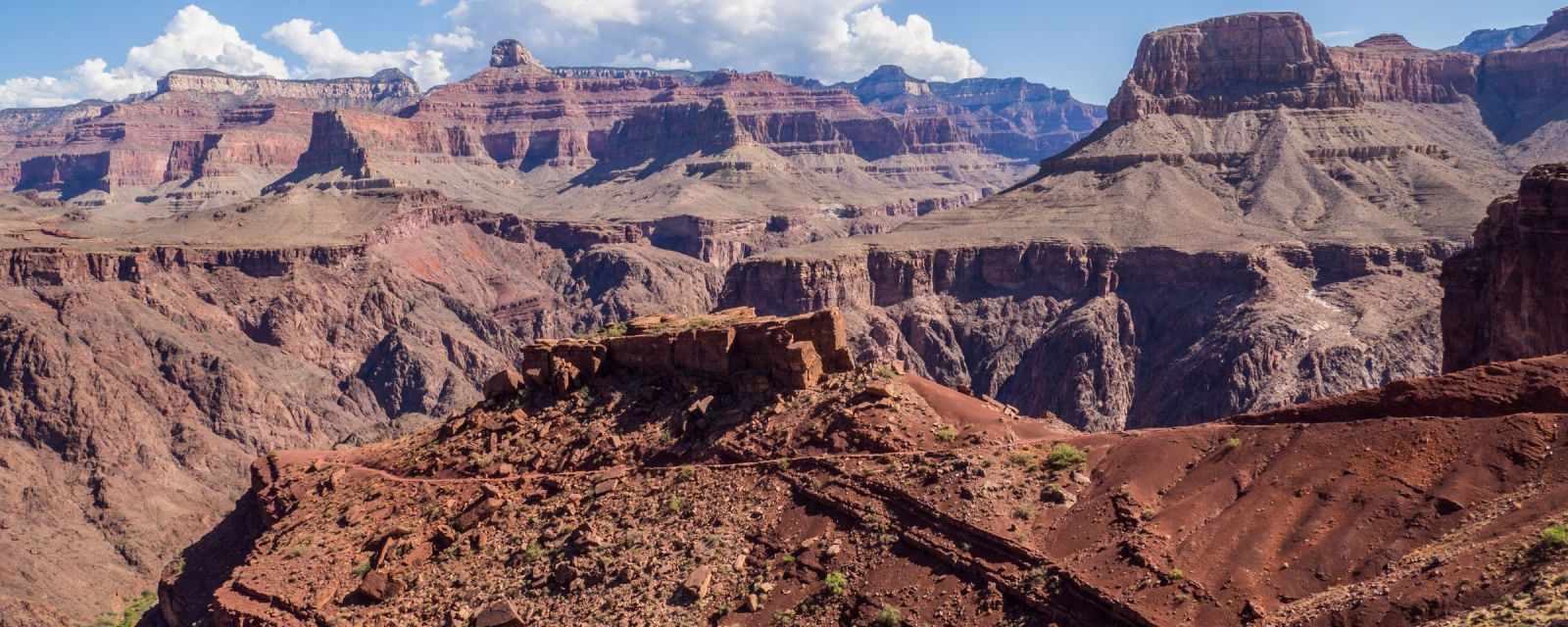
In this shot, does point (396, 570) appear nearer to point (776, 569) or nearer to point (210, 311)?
point (776, 569)

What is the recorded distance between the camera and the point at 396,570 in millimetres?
35188

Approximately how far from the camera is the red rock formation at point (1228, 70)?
170m

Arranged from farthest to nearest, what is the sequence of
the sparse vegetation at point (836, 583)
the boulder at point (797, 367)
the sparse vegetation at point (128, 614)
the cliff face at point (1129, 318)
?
the cliff face at point (1129, 318) → the sparse vegetation at point (128, 614) → the boulder at point (797, 367) → the sparse vegetation at point (836, 583)

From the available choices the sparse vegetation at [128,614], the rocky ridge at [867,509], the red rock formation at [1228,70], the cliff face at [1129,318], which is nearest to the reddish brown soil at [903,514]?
the rocky ridge at [867,509]

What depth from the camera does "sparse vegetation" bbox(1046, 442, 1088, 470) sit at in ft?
105

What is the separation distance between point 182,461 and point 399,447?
7786cm

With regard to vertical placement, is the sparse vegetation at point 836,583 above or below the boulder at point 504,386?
below

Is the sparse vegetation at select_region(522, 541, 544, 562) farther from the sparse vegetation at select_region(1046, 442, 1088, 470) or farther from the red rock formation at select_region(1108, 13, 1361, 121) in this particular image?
the red rock formation at select_region(1108, 13, 1361, 121)

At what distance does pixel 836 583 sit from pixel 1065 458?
24.1 feet

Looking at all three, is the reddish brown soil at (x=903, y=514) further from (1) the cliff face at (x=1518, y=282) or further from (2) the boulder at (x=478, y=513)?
(1) the cliff face at (x=1518, y=282)

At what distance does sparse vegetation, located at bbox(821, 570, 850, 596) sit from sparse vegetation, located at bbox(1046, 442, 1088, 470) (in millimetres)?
6639

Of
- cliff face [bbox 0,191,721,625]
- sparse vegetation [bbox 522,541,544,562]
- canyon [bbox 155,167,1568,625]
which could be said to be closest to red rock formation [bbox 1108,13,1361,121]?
cliff face [bbox 0,191,721,625]

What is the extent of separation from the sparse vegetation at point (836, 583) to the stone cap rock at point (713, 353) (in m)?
9.87

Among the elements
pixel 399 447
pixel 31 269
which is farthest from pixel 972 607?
pixel 31 269
